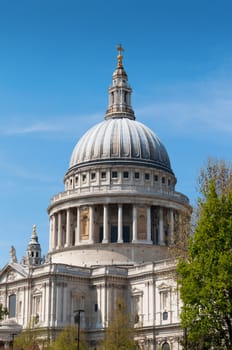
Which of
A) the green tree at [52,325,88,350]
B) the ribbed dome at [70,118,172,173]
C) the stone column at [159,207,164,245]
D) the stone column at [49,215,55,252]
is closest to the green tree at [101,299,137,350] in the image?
the green tree at [52,325,88,350]

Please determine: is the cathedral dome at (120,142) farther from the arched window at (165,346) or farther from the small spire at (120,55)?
the arched window at (165,346)

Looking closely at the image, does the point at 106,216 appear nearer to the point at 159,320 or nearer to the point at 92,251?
the point at 92,251

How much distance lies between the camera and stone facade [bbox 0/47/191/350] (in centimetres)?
9512

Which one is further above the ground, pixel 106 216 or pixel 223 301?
pixel 106 216

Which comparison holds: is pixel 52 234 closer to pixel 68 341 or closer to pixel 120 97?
pixel 120 97

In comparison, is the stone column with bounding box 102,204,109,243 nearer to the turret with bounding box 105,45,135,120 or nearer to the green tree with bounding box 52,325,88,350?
the turret with bounding box 105,45,135,120

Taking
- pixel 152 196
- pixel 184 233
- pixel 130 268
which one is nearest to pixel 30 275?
pixel 130 268

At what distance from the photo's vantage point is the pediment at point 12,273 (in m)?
103

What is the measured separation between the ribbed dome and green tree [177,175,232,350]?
65918mm

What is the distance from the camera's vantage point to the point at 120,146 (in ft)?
380

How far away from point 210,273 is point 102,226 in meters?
63.9

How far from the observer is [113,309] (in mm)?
97938

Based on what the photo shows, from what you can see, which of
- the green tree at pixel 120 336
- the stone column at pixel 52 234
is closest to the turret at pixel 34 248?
the stone column at pixel 52 234

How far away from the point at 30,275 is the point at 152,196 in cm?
2241
